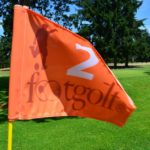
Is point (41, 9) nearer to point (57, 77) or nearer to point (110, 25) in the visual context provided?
point (57, 77)

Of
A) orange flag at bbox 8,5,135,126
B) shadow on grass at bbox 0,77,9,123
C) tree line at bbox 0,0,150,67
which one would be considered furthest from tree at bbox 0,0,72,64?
tree line at bbox 0,0,150,67

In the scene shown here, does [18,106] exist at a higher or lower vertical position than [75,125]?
higher

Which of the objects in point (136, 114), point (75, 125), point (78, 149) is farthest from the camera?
point (136, 114)

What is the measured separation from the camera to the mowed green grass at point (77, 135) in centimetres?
945

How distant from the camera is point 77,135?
10609 millimetres

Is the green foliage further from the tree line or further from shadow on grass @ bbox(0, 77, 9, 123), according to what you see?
shadow on grass @ bbox(0, 77, 9, 123)

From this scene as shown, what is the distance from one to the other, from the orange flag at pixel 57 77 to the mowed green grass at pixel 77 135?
446cm

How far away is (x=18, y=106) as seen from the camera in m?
4.79

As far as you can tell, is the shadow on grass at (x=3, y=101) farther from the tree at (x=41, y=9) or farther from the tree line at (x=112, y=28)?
the tree line at (x=112, y=28)

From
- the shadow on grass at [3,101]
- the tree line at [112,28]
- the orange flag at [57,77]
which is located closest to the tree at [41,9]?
the shadow on grass at [3,101]

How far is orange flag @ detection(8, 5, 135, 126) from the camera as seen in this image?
4.78 m

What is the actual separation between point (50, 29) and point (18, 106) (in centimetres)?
90

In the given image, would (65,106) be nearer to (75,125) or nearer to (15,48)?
(15,48)

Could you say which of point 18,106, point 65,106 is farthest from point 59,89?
point 18,106
